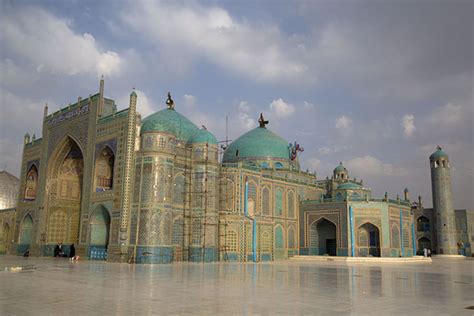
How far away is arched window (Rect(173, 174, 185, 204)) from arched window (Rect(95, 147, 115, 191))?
259 inches

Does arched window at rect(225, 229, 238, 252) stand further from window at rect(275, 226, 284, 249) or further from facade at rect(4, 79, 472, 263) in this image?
window at rect(275, 226, 284, 249)

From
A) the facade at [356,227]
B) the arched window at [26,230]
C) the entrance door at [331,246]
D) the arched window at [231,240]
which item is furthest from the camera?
the entrance door at [331,246]

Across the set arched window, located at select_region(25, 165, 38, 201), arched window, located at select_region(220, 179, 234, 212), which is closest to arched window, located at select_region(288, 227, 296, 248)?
arched window, located at select_region(220, 179, 234, 212)

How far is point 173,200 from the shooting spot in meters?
Result: 32.2

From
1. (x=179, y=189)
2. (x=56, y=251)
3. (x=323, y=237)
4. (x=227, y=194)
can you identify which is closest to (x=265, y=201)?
(x=227, y=194)

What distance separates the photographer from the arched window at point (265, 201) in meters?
40.6

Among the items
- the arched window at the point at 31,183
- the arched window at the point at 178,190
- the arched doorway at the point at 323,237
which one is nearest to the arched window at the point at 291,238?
the arched doorway at the point at 323,237

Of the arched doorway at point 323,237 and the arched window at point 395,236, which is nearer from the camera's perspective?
the arched window at point 395,236

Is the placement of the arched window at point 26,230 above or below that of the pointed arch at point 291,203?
below

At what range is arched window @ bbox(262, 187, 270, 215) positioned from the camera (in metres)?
40.6

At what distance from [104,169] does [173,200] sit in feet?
24.8

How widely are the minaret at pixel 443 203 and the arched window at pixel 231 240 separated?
113 ft

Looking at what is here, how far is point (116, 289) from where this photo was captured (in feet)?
40.5

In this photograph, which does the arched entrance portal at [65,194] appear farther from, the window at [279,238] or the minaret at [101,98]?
the window at [279,238]
